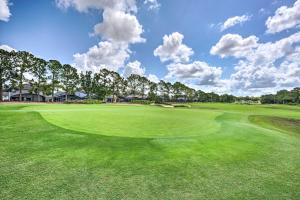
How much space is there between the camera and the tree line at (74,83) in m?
59.2

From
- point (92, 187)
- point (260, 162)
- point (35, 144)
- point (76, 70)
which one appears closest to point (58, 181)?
point (92, 187)

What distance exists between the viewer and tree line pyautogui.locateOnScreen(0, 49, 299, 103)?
194 feet

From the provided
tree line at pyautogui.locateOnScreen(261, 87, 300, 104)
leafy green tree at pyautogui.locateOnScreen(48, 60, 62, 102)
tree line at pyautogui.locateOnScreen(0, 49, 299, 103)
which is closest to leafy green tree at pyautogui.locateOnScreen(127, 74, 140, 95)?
tree line at pyautogui.locateOnScreen(0, 49, 299, 103)

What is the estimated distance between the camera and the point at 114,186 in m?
4.93

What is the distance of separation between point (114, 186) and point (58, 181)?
140 cm

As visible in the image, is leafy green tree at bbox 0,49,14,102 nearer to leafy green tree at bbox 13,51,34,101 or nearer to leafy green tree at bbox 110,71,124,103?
leafy green tree at bbox 13,51,34,101

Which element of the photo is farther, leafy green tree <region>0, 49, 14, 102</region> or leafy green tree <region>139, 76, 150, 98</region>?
leafy green tree <region>139, 76, 150, 98</region>

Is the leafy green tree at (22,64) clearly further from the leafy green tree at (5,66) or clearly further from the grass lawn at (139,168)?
the grass lawn at (139,168)

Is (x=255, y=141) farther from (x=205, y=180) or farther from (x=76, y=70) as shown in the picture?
(x=76, y=70)

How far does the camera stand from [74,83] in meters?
75.0

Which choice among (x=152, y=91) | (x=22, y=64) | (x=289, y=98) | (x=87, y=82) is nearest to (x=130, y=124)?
(x=22, y=64)

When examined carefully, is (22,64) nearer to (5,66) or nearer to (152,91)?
(5,66)

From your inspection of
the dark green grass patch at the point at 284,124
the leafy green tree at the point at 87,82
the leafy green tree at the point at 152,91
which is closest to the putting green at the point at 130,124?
the dark green grass patch at the point at 284,124

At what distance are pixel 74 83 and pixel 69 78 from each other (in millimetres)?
3188
